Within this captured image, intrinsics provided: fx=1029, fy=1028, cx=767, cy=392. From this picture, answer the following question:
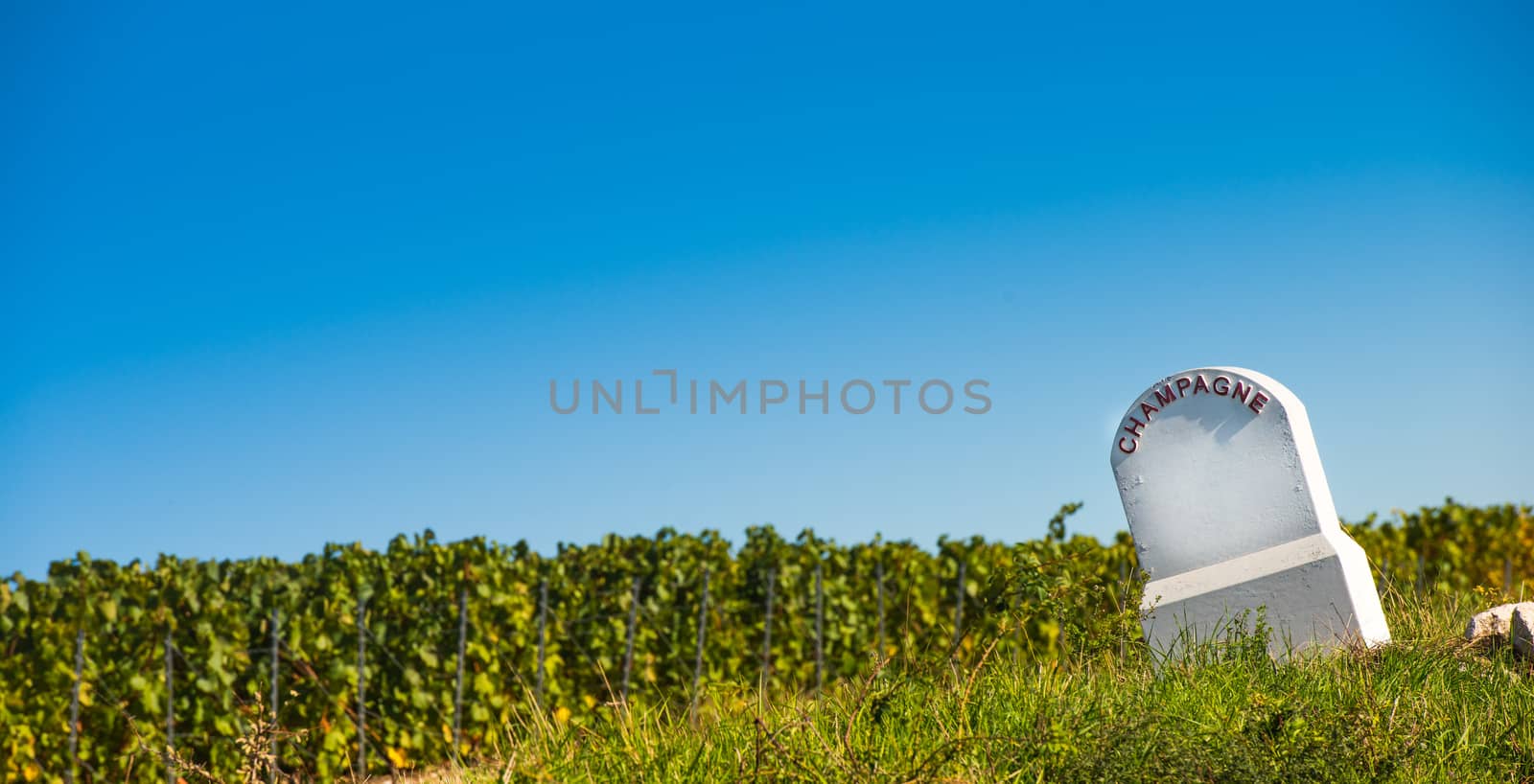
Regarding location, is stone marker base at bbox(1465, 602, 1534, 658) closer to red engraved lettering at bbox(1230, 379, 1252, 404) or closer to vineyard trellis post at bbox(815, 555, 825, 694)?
red engraved lettering at bbox(1230, 379, 1252, 404)

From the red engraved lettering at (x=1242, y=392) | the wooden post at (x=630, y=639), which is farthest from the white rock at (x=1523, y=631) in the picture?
the wooden post at (x=630, y=639)

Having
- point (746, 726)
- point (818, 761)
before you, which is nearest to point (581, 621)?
point (746, 726)

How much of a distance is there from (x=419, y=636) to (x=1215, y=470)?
7.49 metres

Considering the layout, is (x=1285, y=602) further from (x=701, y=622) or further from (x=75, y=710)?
(x=75, y=710)

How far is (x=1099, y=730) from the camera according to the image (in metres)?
3.92

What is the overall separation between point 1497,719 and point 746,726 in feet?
11.5

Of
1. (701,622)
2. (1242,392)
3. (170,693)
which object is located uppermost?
(1242,392)

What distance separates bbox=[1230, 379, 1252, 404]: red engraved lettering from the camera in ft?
19.9

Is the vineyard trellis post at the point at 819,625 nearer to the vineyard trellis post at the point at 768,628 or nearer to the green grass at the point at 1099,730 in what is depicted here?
the vineyard trellis post at the point at 768,628

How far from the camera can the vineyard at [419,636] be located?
9.46m

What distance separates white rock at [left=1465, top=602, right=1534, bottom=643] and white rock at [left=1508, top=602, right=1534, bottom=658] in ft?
0.21

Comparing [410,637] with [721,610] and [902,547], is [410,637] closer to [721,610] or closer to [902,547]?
[721,610]

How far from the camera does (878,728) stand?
14.0 ft

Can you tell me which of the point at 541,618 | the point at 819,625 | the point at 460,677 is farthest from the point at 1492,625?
the point at 460,677
